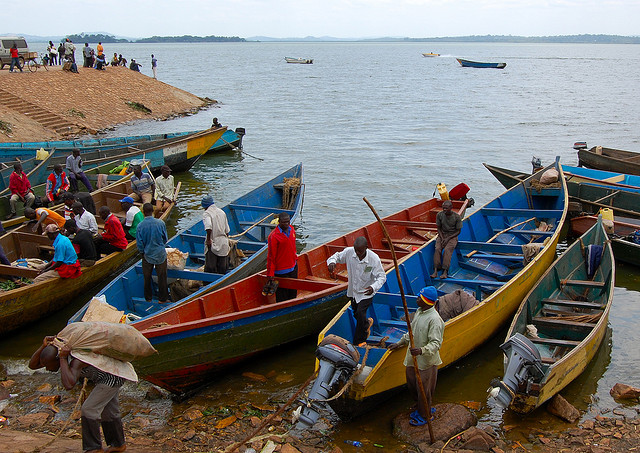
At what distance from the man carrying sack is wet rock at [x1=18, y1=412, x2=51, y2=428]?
2.10m

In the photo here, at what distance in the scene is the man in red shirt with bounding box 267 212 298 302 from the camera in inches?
370

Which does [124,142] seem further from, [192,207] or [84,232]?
[84,232]

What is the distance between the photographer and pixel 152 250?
9773 millimetres

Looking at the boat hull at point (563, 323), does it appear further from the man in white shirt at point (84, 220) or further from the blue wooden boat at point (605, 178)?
the man in white shirt at point (84, 220)

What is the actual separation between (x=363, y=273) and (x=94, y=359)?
3.90 metres

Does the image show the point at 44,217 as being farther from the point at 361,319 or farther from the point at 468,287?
the point at 468,287

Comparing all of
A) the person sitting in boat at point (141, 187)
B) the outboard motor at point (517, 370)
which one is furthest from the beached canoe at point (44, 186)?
the outboard motor at point (517, 370)

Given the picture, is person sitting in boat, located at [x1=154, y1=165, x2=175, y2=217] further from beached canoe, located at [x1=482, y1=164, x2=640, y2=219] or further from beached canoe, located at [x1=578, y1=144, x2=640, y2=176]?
beached canoe, located at [x1=578, y1=144, x2=640, y2=176]

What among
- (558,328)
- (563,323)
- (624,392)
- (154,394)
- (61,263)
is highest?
(61,263)

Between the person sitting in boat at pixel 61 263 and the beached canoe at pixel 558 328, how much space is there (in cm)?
748

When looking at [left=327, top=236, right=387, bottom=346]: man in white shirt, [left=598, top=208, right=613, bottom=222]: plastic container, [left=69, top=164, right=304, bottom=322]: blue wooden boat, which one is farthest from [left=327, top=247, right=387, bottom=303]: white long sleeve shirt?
[left=598, top=208, right=613, bottom=222]: plastic container

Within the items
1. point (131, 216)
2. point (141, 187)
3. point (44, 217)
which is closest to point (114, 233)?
point (131, 216)

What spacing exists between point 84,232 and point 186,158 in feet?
41.4

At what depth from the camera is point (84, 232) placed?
11047 millimetres
